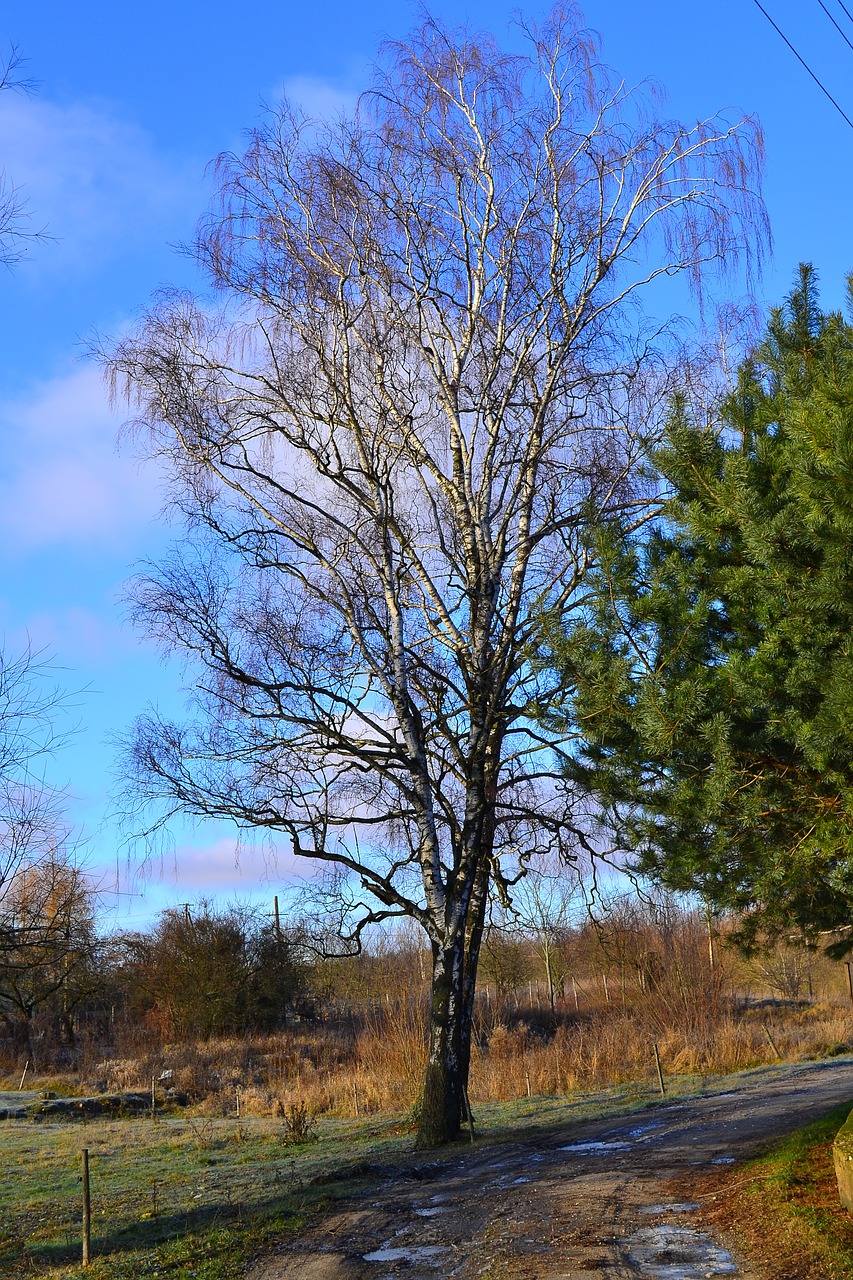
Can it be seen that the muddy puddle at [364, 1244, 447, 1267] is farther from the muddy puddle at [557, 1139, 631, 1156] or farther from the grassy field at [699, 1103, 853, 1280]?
the muddy puddle at [557, 1139, 631, 1156]

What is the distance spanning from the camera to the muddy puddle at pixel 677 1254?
5906mm

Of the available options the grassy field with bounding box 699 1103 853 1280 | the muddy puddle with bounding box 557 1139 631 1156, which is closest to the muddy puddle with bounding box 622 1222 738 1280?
the grassy field with bounding box 699 1103 853 1280

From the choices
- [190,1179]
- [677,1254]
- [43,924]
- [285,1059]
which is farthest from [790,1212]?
[285,1059]

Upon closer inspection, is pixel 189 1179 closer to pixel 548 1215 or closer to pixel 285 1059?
pixel 548 1215

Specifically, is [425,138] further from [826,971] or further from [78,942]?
[826,971]

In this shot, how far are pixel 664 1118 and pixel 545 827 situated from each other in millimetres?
4336

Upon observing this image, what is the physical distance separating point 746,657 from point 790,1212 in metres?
3.66

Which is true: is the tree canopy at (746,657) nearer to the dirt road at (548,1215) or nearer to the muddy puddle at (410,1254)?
the dirt road at (548,1215)

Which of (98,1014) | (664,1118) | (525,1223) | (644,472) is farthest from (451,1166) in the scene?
(98,1014)

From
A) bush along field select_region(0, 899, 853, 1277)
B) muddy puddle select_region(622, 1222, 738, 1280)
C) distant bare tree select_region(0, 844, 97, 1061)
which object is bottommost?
bush along field select_region(0, 899, 853, 1277)

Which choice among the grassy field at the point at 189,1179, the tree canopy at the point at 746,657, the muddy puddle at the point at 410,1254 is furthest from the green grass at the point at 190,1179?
the tree canopy at the point at 746,657

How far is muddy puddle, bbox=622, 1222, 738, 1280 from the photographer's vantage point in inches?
233

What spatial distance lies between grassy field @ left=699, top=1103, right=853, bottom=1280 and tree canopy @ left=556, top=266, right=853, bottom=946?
178 cm

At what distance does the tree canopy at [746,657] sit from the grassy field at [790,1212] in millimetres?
1781
